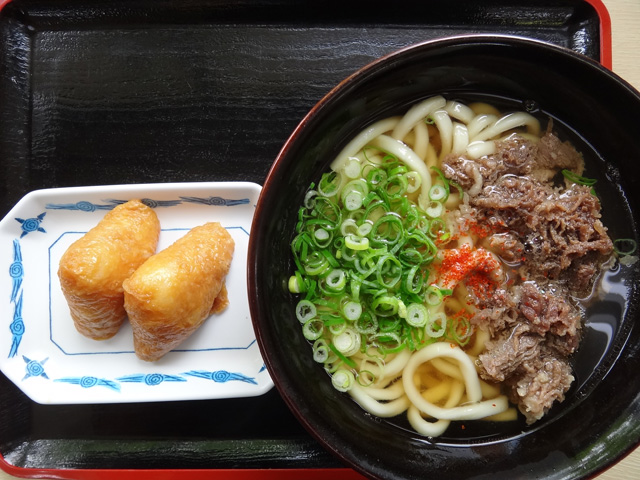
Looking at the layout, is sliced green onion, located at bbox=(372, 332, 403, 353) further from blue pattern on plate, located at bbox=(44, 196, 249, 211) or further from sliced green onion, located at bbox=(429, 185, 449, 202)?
blue pattern on plate, located at bbox=(44, 196, 249, 211)

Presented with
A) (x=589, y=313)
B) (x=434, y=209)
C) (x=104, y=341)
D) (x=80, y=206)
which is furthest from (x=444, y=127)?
(x=104, y=341)

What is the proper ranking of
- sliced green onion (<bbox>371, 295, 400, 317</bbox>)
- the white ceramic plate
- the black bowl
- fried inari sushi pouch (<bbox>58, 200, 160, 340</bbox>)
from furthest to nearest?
the white ceramic plate, fried inari sushi pouch (<bbox>58, 200, 160, 340</bbox>), sliced green onion (<bbox>371, 295, 400, 317</bbox>), the black bowl

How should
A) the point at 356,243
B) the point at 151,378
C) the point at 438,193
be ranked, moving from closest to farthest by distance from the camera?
the point at 356,243 → the point at 438,193 → the point at 151,378

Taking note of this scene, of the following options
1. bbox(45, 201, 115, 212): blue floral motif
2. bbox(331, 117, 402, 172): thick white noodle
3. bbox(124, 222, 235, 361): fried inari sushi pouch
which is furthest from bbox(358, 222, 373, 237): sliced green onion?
bbox(45, 201, 115, 212): blue floral motif

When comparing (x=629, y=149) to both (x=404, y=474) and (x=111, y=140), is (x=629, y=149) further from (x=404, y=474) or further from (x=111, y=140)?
(x=111, y=140)

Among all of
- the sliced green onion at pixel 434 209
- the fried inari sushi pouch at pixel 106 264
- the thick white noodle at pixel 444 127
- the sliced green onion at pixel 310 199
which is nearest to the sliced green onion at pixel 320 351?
A: the sliced green onion at pixel 310 199

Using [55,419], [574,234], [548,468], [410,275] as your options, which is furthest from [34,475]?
[574,234]

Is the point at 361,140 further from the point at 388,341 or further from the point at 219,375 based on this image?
the point at 219,375
